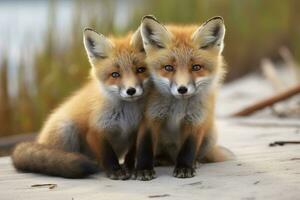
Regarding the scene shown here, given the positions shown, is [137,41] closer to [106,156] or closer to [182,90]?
[182,90]

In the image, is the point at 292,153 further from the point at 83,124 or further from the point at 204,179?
the point at 83,124

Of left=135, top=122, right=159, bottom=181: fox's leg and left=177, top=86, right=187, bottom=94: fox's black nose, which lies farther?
left=135, top=122, right=159, bottom=181: fox's leg

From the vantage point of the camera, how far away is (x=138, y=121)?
164 inches

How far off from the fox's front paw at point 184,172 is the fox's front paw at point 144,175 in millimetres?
144

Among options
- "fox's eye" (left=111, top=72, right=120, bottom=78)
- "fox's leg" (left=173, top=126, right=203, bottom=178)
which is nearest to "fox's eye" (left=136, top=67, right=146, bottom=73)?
"fox's eye" (left=111, top=72, right=120, bottom=78)

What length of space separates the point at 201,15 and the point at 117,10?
149 cm

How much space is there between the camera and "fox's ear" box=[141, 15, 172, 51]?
157 inches

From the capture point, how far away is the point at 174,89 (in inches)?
149

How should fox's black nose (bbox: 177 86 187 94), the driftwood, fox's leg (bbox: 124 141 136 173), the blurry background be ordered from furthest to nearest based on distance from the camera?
the driftwood
the blurry background
fox's leg (bbox: 124 141 136 173)
fox's black nose (bbox: 177 86 187 94)

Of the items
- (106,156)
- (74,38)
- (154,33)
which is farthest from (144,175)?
(74,38)

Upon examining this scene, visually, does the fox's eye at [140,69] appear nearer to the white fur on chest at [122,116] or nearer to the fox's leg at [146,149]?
the white fur on chest at [122,116]

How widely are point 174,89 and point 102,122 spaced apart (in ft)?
1.97

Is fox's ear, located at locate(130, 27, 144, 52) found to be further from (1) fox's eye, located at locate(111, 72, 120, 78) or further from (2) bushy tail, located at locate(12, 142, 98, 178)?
(2) bushy tail, located at locate(12, 142, 98, 178)

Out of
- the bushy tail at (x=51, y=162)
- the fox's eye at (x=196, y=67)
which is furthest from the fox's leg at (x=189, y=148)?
the bushy tail at (x=51, y=162)
